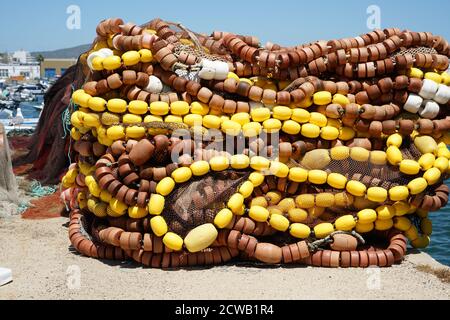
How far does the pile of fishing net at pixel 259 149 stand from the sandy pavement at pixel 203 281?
23 centimetres

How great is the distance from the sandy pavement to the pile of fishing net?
23 centimetres

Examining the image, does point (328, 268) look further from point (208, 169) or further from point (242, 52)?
point (242, 52)

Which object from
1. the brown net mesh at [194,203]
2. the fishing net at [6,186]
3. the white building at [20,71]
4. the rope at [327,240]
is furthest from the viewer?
the white building at [20,71]

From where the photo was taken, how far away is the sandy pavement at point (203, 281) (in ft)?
19.6

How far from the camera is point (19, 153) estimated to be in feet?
47.6

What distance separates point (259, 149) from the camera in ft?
23.4

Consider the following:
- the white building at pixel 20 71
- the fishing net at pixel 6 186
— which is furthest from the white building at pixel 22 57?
the fishing net at pixel 6 186

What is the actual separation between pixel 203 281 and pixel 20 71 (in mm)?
131481

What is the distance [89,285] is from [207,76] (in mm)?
2885

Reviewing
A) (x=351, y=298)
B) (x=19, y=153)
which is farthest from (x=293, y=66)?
(x=19, y=153)

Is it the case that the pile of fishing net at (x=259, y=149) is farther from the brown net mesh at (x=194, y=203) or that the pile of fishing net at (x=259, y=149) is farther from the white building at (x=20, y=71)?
the white building at (x=20, y=71)

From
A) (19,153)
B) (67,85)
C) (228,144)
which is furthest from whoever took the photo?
(19,153)

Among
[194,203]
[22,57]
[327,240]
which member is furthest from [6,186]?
[22,57]

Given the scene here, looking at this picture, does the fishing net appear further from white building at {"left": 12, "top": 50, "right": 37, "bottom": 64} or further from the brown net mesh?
white building at {"left": 12, "top": 50, "right": 37, "bottom": 64}
